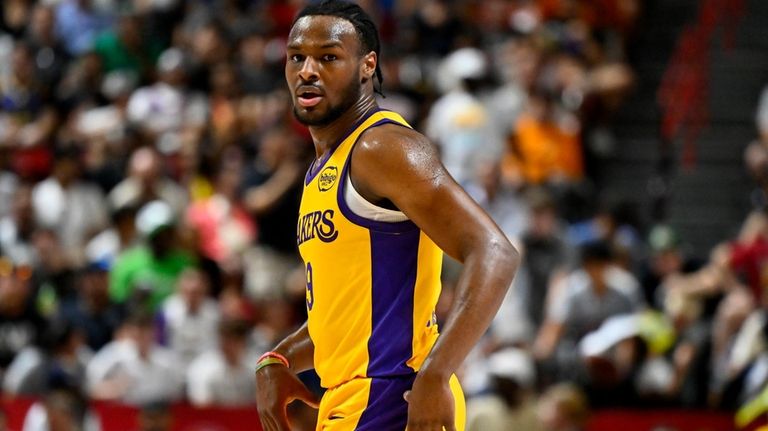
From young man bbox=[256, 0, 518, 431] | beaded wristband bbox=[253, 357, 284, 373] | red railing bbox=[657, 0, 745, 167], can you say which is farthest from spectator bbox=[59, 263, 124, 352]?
young man bbox=[256, 0, 518, 431]

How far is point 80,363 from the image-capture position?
1146cm

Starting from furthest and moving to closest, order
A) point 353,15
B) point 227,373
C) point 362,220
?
1. point 227,373
2. point 353,15
3. point 362,220

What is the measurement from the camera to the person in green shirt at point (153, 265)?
470 inches

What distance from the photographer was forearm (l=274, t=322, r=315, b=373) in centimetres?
510

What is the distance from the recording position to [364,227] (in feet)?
14.6

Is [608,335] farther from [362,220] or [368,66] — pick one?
[362,220]

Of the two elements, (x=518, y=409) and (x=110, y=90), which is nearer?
(x=518, y=409)

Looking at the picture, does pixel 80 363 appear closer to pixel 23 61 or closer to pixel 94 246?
pixel 94 246

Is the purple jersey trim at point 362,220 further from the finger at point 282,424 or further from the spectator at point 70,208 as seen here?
the spectator at point 70,208

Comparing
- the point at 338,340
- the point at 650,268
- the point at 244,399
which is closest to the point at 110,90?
the point at 244,399

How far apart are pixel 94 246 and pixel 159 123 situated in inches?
78.4

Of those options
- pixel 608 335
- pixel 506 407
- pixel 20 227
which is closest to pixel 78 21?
pixel 20 227

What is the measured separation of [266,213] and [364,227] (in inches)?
300

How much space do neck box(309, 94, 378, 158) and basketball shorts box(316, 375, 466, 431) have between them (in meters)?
0.82
